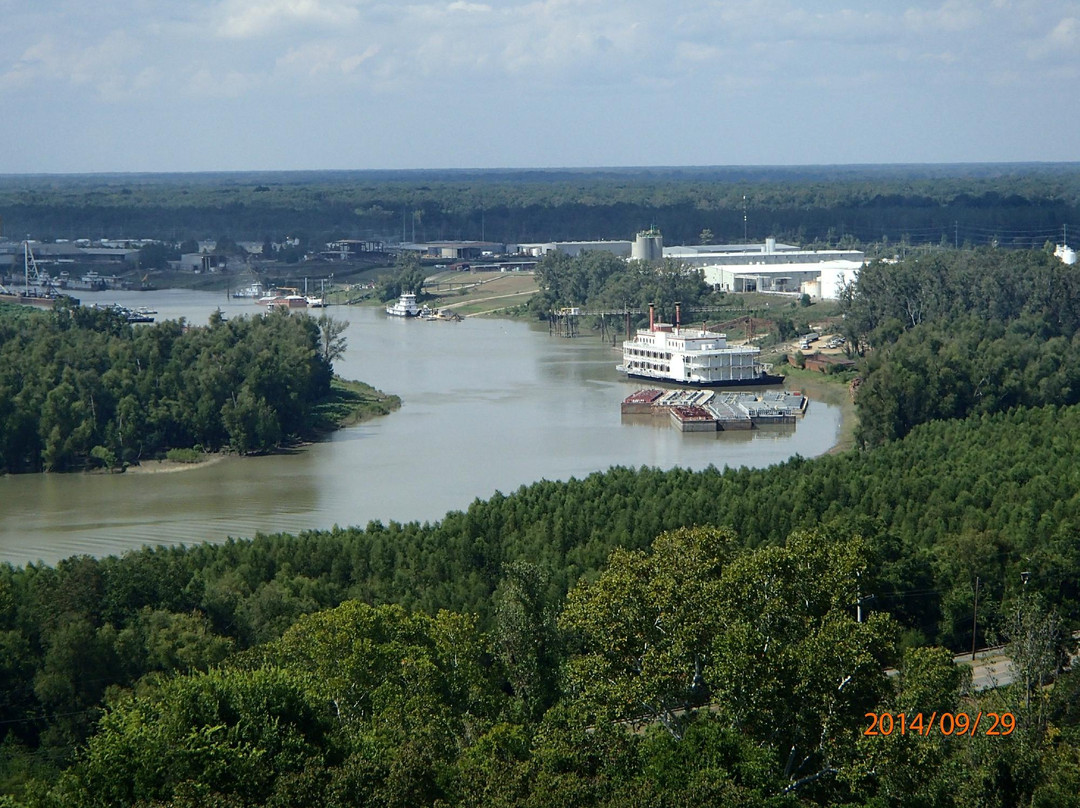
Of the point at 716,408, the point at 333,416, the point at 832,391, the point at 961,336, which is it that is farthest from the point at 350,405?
the point at 961,336

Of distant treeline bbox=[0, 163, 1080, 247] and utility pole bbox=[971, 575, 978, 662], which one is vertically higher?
distant treeline bbox=[0, 163, 1080, 247]

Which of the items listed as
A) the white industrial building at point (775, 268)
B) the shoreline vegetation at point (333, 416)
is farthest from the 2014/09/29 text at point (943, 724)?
the white industrial building at point (775, 268)

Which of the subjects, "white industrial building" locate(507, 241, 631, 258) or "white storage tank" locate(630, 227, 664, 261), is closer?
"white storage tank" locate(630, 227, 664, 261)

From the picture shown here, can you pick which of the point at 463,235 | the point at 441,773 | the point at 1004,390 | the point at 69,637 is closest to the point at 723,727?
the point at 441,773

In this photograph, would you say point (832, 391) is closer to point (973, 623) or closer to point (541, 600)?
point (973, 623)

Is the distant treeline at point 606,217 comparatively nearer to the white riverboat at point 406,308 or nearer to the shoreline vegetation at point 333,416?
the white riverboat at point 406,308

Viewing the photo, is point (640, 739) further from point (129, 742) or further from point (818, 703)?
point (129, 742)

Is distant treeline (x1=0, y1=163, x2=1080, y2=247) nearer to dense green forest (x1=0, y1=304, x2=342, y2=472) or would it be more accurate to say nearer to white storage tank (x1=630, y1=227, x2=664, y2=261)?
white storage tank (x1=630, y1=227, x2=664, y2=261)

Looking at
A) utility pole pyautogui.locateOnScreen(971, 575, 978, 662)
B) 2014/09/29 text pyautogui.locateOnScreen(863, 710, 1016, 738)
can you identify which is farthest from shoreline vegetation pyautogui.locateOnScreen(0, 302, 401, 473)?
2014/09/29 text pyautogui.locateOnScreen(863, 710, 1016, 738)
